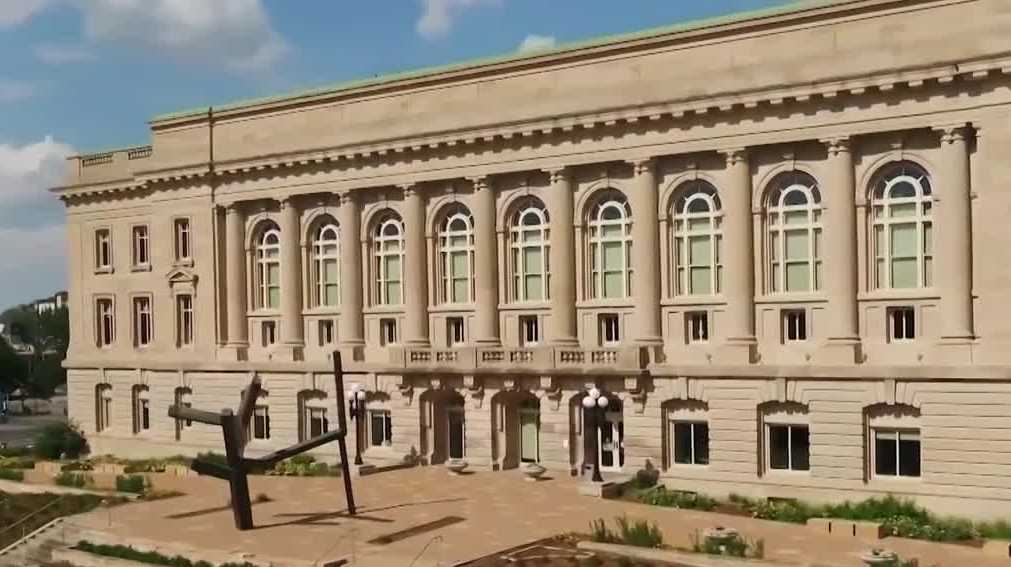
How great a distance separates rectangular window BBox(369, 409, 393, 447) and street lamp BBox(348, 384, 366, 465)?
1.61ft

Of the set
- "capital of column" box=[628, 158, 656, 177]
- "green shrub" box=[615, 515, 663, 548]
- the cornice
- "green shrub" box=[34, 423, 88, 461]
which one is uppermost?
the cornice

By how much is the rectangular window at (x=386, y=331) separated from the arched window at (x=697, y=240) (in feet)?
43.7

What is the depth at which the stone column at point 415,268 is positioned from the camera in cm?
4538

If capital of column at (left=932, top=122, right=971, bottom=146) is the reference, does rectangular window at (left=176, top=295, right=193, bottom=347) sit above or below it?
below

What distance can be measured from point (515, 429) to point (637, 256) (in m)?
8.72

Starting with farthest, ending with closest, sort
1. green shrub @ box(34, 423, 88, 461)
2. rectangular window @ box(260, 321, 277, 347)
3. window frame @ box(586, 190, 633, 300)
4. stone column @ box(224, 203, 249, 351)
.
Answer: green shrub @ box(34, 423, 88, 461)
stone column @ box(224, 203, 249, 351)
rectangular window @ box(260, 321, 277, 347)
window frame @ box(586, 190, 633, 300)

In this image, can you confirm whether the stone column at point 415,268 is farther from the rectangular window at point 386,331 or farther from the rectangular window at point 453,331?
the rectangular window at point 386,331

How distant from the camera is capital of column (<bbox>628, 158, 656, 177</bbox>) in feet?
130

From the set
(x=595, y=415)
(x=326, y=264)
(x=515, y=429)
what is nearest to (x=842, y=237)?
(x=595, y=415)

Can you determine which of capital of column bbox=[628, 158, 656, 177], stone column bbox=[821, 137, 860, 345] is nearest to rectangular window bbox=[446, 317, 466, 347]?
capital of column bbox=[628, 158, 656, 177]

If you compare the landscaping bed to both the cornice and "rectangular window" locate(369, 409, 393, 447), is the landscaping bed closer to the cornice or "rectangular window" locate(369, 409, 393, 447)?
"rectangular window" locate(369, 409, 393, 447)

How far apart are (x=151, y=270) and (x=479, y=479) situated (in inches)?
882

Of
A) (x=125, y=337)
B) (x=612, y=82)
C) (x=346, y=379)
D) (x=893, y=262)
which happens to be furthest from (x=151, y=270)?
(x=893, y=262)

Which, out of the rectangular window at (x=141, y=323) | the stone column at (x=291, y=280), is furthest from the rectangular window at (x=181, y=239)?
the stone column at (x=291, y=280)
